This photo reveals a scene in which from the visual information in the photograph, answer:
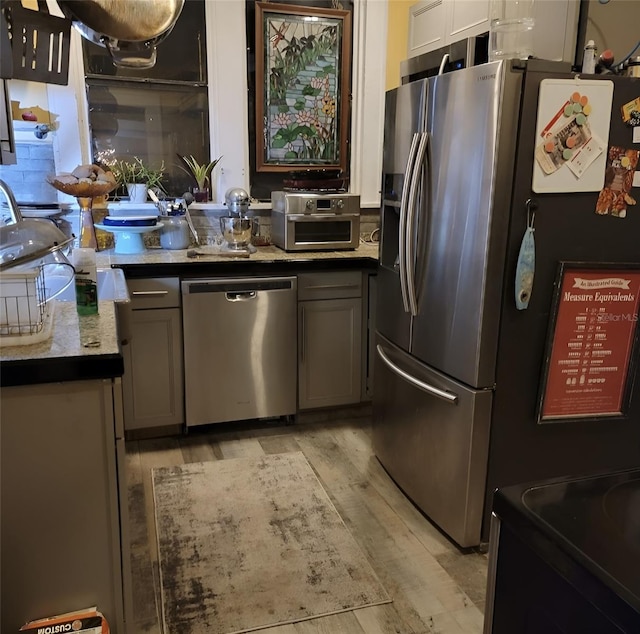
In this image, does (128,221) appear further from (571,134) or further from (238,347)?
(571,134)

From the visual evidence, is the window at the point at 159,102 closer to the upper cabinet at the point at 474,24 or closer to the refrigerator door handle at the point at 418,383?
the upper cabinet at the point at 474,24

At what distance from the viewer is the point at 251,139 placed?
3559 mm

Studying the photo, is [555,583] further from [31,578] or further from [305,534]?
[305,534]

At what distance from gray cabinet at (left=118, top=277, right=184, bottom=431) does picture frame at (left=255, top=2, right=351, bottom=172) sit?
1120mm

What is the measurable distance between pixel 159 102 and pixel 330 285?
1429mm

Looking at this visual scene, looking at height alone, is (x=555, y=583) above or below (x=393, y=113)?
below

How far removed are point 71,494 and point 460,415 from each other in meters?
1.32

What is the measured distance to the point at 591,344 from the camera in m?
2.13

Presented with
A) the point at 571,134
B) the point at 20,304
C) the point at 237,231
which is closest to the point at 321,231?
the point at 237,231

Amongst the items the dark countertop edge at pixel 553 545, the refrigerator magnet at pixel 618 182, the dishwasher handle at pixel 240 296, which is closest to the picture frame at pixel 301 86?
the dishwasher handle at pixel 240 296

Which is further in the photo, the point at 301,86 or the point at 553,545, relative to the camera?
the point at 301,86

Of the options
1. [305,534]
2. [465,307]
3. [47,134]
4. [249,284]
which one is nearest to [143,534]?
[305,534]

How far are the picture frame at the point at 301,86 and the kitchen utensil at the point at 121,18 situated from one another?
188cm

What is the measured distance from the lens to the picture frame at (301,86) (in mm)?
3430
